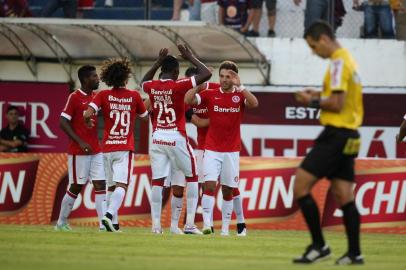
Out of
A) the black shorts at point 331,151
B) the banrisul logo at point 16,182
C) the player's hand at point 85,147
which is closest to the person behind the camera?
the black shorts at point 331,151

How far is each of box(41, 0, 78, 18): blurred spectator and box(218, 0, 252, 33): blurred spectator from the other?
2.98 meters

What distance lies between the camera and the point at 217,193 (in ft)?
76.4

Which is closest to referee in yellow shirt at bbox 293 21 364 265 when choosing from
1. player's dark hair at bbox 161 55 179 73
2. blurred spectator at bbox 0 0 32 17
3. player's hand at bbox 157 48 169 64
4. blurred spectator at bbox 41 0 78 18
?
player's hand at bbox 157 48 169 64

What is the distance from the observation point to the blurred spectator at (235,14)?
1064 inches

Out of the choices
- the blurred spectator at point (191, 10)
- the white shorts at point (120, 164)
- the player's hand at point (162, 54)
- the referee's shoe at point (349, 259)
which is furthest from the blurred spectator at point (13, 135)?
the referee's shoe at point (349, 259)

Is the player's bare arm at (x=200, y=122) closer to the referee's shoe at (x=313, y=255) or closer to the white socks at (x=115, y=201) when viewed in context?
the white socks at (x=115, y=201)

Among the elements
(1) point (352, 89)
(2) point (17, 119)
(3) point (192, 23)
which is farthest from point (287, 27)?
(1) point (352, 89)

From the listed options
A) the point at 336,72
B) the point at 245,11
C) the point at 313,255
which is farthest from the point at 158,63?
the point at 245,11

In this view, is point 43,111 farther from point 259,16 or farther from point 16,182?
point 259,16

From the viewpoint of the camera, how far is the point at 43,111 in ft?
90.0

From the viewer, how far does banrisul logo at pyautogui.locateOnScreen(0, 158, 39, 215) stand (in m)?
23.8

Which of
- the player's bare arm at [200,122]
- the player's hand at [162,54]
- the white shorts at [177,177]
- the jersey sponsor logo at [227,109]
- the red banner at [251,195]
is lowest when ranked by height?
the red banner at [251,195]

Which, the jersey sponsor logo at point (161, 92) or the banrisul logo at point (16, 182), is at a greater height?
the jersey sponsor logo at point (161, 92)

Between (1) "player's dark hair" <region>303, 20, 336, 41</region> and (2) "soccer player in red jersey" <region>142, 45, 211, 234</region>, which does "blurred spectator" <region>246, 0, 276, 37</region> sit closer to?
(2) "soccer player in red jersey" <region>142, 45, 211, 234</region>
